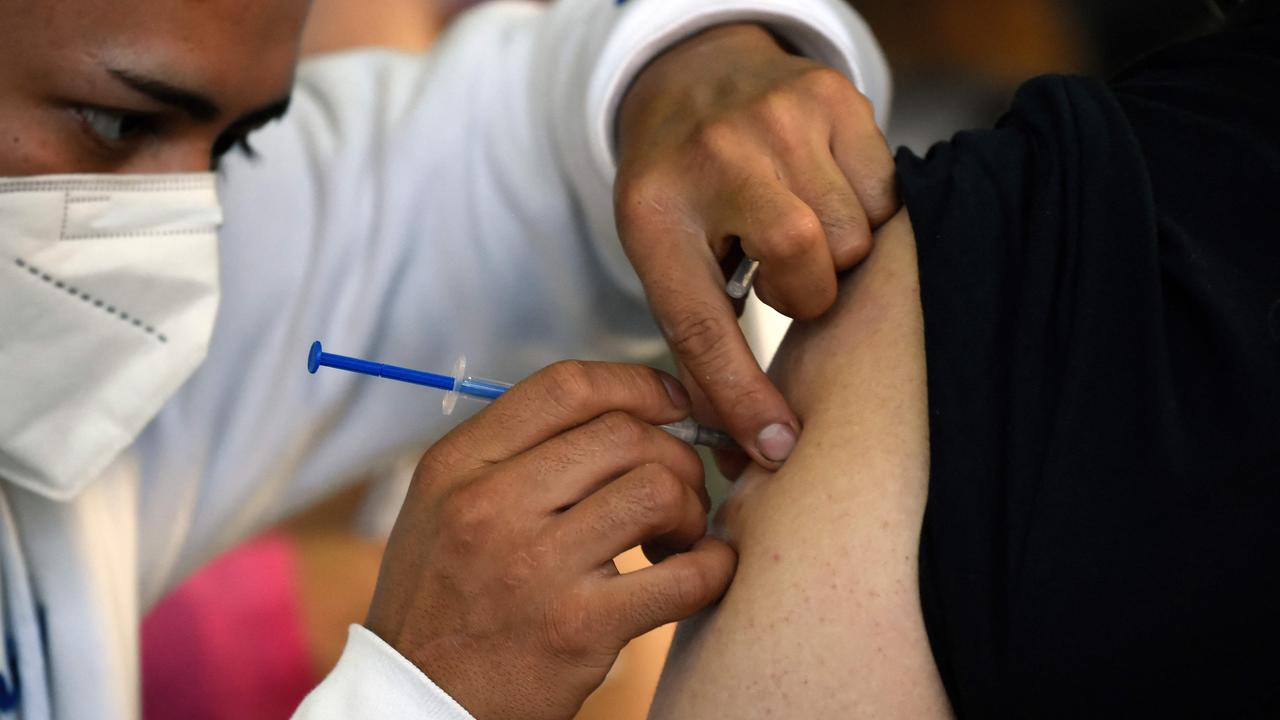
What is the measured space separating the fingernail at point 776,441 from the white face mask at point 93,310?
51cm

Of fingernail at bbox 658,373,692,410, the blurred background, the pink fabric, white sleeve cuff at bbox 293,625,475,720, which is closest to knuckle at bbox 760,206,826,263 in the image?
fingernail at bbox 658,373,692,410

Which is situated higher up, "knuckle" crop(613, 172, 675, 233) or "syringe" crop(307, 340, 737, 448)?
"knuckle" crop(613, 172, 675, 233)

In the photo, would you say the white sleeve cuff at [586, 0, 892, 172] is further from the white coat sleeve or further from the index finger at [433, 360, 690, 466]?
the index finger at [433, 360, 690, 466]

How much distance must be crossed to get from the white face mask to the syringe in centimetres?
25

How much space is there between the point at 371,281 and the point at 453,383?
55 cm

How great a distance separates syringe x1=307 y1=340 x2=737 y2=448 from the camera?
0.64 meters

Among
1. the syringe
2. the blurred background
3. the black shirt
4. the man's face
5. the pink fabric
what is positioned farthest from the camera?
the pink fabric

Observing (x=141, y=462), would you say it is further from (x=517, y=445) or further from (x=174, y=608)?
(x=174, y=608)

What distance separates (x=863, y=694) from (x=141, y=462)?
2.56ft

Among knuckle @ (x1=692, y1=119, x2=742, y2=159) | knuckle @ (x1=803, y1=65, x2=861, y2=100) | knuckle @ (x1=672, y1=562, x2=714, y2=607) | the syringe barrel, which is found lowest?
knuckle @ (x1=672, y1=562, x2=714, y2=607)

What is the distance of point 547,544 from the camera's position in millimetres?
621

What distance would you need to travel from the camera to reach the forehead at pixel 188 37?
741mm

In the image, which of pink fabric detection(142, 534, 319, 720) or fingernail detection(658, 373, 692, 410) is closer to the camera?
fingernail detection(658, 373, 692, 410)

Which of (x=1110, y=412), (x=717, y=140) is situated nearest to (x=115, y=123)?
(x=717, y=140)
